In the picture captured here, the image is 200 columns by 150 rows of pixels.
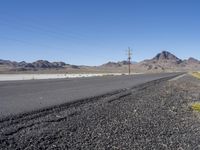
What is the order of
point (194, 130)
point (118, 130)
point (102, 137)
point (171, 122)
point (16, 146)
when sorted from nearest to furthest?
point (16, 146), point (102, 137), point (118, 130), point (194, 130), point (171, 122)

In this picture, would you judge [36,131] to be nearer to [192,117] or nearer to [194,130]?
[194,130]

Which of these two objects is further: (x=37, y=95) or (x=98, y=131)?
(x=37, y=95)

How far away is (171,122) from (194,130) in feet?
4.86

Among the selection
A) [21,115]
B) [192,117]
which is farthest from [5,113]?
[192,117]

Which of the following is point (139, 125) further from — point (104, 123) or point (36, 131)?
point (36, 131)

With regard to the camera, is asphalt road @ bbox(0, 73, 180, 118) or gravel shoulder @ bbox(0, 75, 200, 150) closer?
gravel shoulder @ bbox(0, 75, 200, 150)

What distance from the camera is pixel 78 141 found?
8.14 m

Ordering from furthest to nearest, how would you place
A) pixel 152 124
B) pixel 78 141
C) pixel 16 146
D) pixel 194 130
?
1. pixel 152 124
2. pixel 194 130
3. pixel 78 141
4. pixel 16 146

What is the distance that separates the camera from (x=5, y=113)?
1266 centimetres

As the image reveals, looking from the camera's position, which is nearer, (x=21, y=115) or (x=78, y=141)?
(x=78, y=141)

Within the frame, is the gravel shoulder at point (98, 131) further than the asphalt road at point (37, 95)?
No

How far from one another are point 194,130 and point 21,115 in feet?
18.4

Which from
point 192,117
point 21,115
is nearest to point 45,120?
point 21,115

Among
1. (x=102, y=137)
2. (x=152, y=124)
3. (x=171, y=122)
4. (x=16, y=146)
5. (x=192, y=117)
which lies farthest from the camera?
(x=192, y=117)
